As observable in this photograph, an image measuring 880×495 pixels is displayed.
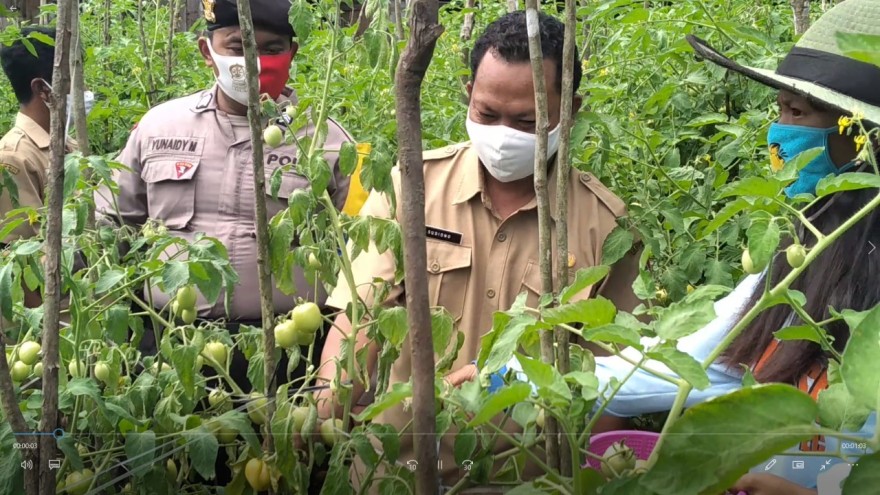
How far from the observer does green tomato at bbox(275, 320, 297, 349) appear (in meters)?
1.57

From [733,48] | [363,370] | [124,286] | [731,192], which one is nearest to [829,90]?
[731,192]

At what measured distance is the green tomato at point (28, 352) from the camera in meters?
1.54

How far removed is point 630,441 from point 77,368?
2.64 feet

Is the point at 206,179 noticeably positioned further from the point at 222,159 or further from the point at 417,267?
the point at 417,267

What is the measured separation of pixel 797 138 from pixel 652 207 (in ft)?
2.05

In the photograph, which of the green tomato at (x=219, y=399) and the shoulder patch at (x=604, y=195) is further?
the shoulder patch at (x=604, y=195)

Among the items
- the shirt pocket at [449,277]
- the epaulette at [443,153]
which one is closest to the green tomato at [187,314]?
the shirt pocket at [449,277]

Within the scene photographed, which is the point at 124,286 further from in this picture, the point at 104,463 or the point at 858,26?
the point at 858,26

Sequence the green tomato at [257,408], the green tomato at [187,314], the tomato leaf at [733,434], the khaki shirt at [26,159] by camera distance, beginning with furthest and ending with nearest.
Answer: the khaki shirt at [26,159] < the green tomato at [187,314] < the green tomato at [257,408] < the tomato leaf at [733,434]

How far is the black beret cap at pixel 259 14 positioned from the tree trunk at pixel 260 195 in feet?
4.88

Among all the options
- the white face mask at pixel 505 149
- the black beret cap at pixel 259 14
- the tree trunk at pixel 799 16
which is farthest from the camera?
the tree trunk at pixel 799 16

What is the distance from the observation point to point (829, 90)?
5.36 feet

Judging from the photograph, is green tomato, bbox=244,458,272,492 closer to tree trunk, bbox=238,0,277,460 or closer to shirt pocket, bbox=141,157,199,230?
tree trunk, bbox=238,0,277,460

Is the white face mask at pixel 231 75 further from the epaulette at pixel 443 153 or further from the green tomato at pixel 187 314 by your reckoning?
the green tomato at pixel 187 314
